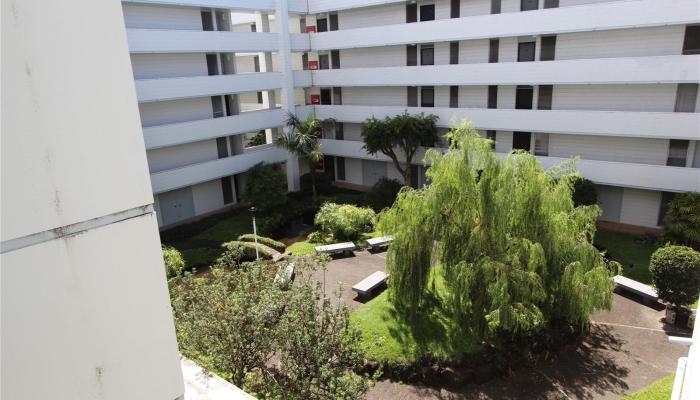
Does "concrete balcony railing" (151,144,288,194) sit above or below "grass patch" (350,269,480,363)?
above

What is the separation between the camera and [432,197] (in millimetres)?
12984

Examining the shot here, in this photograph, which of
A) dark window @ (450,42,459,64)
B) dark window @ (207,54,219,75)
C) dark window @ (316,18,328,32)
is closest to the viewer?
dark window @ (450,42,459,64)

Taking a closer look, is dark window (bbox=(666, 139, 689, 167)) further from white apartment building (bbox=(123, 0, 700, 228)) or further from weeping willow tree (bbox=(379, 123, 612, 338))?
weeping willow tree (bbox=(379, 123, 612, 338))

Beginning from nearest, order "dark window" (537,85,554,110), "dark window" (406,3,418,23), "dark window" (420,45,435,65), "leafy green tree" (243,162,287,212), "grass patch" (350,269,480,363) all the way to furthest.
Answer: "grass patch" (350,269,480,363) < "dark window" (537,85,554,110) < "leafy green tree" (243,162,287,212) < "dark window" (420,45,435,65) < "dark window" (406,3,418,23)

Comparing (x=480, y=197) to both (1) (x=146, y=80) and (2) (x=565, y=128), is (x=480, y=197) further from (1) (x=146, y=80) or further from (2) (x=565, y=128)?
(1) (x=146, y=80)

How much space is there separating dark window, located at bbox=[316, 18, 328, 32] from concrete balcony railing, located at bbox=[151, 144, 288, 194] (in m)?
9.13

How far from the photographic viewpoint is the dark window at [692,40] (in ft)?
65.4

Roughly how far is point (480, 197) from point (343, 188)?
20854mm

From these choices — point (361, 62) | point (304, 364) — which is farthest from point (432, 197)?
point (361, 62)

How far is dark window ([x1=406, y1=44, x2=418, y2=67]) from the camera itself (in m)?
28.5

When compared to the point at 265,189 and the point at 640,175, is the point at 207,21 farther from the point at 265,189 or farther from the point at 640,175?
the point at 640,175

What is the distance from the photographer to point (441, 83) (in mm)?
26688

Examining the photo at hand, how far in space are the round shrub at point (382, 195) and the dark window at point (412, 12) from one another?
10021mm

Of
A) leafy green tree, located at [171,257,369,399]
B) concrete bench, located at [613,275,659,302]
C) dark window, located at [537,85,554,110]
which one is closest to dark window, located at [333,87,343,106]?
dark window, located at [537,85,554,110]
